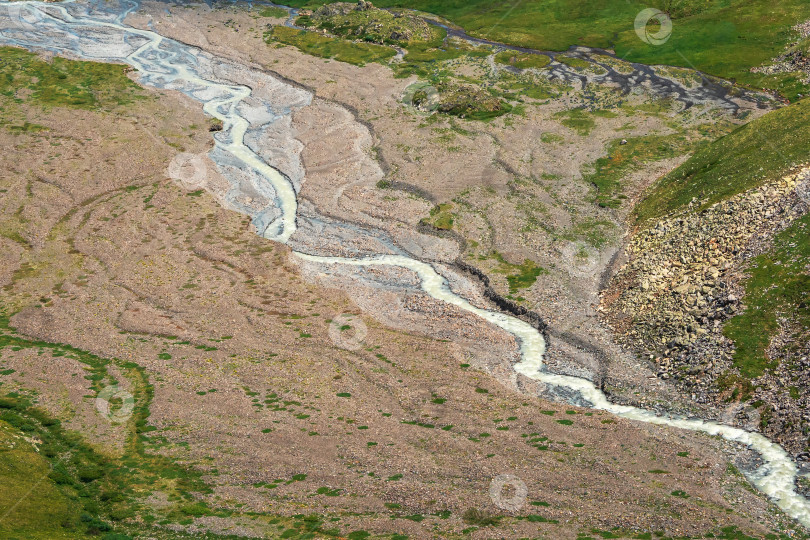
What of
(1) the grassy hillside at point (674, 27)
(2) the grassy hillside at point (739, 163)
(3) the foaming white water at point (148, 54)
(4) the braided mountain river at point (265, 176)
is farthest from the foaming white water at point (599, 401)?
(1) the grassy hillside at point (674, 27)

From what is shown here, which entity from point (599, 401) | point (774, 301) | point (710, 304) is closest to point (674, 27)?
point (710, 304)

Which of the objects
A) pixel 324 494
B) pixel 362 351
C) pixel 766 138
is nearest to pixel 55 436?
pixel 324 494

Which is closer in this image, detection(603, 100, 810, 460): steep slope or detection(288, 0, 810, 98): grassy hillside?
detection(603, 100, 810, 460): steep slope

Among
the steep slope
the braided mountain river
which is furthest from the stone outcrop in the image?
the braided mountain river

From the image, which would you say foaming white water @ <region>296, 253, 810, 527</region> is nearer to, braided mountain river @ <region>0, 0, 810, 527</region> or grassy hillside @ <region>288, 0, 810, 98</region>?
braided mountain river @ <region>0, 0, 810, 527</region>

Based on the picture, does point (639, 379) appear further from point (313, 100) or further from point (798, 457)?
point (313, 100)

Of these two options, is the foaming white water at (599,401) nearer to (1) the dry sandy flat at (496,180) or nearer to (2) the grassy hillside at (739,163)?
(1) the dry sandy flat at (496,180)

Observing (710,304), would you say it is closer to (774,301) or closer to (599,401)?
(774,301)
